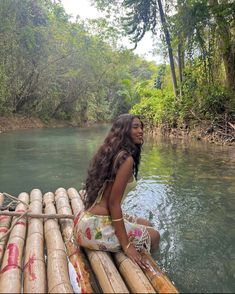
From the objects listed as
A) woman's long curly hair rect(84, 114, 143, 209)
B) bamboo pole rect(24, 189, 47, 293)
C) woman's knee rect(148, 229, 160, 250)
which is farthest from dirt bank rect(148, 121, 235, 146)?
woman's long curly hair rect(84, 114, 143, 209)

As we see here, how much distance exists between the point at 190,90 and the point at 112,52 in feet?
69.6

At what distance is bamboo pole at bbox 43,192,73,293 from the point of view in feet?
7.66

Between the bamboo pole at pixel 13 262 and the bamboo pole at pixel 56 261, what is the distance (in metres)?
0.22

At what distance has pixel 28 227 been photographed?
12.0 ft

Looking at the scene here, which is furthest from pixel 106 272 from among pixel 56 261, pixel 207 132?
pixel 207 132

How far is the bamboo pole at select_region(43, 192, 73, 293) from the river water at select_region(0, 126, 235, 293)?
3.16 feet

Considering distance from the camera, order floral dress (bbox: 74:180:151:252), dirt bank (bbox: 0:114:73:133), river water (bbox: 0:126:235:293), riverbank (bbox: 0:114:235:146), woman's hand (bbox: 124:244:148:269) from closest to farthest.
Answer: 1. woman's hand (bbox: 124:244:148:269)
2. floral dress (bbox: 74:180:151:252)
3. river water (bbox: 0:126:235:293)
4. riverbank (bbox: 0:114:235:146)
5. dirt bank (bbox: 0:114:73:133)

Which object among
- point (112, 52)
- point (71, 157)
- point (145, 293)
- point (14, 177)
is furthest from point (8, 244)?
point (112, 52)

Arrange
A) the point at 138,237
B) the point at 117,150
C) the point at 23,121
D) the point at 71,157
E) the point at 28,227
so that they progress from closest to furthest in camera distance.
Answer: the point at 117,150 → the point at 138,237 → the point at 28,227 → the point at 71,157 → the point at 23,121

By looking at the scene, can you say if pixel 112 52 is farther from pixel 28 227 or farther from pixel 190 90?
pixel 28 227

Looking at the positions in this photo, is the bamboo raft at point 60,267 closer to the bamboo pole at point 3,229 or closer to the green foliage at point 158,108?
the bamboo pole at point 3,229

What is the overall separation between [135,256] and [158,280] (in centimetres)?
35

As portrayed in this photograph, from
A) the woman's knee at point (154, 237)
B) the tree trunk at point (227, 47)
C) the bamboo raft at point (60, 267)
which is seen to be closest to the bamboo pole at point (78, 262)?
the bamboo raft at point (60, 267)

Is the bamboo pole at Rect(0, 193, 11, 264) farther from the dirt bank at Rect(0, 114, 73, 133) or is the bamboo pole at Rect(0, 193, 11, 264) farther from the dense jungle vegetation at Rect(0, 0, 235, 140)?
the dirt bank at Rect(0, 114, 73, 133)
